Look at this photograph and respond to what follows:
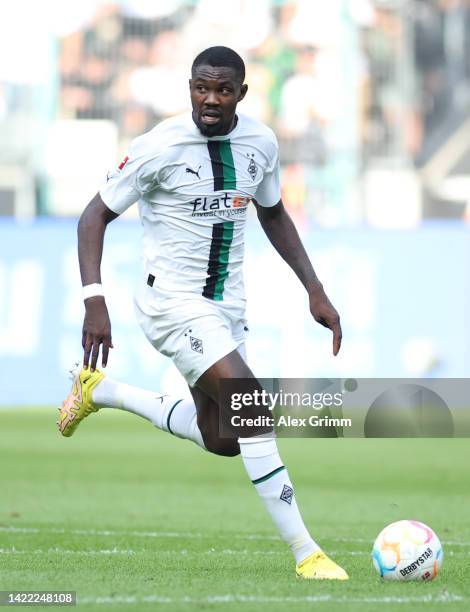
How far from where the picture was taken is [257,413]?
529 cm

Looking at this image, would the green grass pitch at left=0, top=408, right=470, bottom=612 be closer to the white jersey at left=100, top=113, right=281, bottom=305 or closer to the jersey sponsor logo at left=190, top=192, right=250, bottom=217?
the white jersey at left=100, top=113, right=281, bottom=305

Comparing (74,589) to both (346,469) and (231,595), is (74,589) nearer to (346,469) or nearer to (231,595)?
(231,595)

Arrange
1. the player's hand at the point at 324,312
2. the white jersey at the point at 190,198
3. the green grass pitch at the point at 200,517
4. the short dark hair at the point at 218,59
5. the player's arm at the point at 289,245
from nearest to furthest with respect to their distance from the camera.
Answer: the green grass pitch at the point at 200,517 < the short dark hair at the point at 218,59 < the white jersey at the point at 190,198 < the player's hand at the point at 324,312 < the player's arm at the point at 289,245

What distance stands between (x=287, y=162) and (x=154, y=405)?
1450 centimetres

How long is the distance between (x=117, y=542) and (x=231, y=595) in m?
2.13

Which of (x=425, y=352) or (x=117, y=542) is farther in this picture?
(x=425, y=352)

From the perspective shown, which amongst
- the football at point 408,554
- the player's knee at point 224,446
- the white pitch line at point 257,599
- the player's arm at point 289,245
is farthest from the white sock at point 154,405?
the white pitch line at point 257,599

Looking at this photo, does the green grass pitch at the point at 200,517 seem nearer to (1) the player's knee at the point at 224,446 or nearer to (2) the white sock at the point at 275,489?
(2) the white sock at the point at 275,489

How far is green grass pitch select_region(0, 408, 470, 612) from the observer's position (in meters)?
4.82

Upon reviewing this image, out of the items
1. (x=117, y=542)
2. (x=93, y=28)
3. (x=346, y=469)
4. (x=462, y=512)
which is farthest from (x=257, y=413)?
(x=93, y=28)

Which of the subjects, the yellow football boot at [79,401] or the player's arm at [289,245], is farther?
the yellow football boot at [79,401]

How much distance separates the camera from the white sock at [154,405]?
20.4 feet
